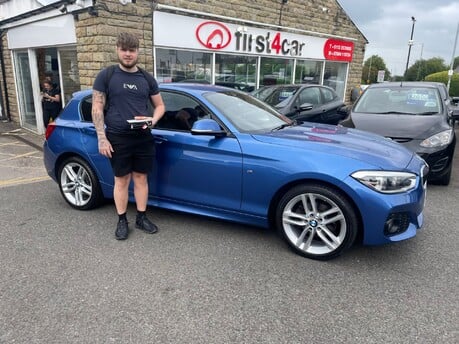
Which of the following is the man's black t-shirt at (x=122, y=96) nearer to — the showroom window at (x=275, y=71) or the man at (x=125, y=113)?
the man at (x=125, y=113)

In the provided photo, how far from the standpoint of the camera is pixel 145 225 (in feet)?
12.3

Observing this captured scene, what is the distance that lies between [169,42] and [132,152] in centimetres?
549

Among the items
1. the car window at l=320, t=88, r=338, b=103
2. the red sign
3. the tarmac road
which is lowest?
the tarmac road

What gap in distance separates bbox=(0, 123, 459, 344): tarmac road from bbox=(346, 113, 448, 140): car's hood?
161 centimetres

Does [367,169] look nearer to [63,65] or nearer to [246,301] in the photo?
[246,301]

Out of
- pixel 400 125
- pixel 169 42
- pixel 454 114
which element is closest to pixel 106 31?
pixel 169 42

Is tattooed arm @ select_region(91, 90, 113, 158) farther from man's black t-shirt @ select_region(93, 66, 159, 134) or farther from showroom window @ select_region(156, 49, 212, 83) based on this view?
showroom window @ select_region(156, 49, 212, 83)

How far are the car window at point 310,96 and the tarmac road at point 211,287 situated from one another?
413 centimetres

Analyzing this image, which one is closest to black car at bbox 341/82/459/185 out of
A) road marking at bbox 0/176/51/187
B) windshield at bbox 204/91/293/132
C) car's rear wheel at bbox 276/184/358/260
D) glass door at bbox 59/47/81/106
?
windshield at bbox 204/91/293/132

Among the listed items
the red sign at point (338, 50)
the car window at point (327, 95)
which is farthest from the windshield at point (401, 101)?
the red sign at point (338, 50)

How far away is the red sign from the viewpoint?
13.3 metres

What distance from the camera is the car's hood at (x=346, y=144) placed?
3.08m

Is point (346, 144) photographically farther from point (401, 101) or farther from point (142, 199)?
point (401, 101)

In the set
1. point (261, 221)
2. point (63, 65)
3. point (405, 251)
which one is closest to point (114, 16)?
point (63, 65)
